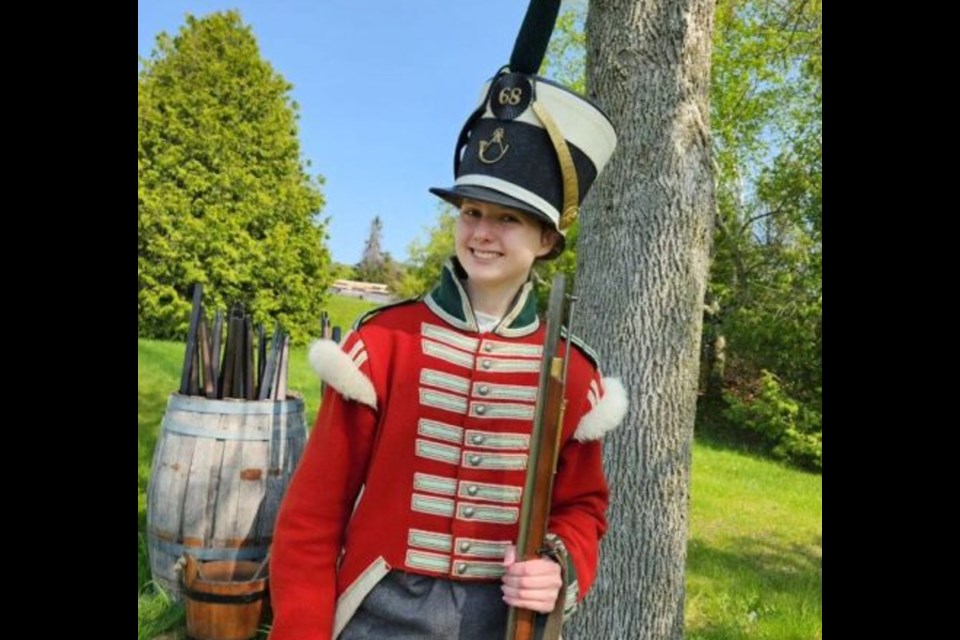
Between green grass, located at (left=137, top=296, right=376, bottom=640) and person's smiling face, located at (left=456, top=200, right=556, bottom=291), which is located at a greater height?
person's smiling face, located at (left=456, top=200, right=556, bottom=291)

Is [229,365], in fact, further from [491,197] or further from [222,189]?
[222,189]

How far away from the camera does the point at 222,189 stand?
1636 centimetres

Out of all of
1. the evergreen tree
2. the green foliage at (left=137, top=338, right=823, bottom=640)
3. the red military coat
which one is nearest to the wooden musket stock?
the red military coat

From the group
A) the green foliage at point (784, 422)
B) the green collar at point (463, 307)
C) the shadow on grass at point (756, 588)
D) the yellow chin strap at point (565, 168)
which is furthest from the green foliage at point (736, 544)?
the yellow chin strap at point (565, 168)

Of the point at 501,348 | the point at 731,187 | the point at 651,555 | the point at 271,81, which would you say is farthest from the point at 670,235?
the point at 271,81

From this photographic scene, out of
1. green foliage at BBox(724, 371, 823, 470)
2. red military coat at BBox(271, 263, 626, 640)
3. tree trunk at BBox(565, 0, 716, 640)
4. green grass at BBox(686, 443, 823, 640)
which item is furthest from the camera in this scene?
green foliage at BBox(724, 371, 823, 470)

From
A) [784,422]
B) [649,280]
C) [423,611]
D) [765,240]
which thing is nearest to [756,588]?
[649,280]

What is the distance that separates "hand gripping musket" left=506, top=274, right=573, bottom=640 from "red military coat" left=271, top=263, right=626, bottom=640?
4.7 inches

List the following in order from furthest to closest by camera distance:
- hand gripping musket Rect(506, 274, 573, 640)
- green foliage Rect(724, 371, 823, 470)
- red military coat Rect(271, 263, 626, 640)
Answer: green foliage Rect(724, 371, 823, 470) → red military coat Rect(271, 263, 626, 640) → hand gripping musket Rect(506, 274, 573, 640)

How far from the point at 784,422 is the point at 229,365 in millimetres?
11308

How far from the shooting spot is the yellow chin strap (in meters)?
1.79

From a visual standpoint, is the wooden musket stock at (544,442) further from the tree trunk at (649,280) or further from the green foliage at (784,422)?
the green foliage at (784,422)

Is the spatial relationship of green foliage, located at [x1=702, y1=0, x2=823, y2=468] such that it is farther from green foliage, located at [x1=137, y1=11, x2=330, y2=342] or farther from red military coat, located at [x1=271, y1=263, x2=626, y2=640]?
red military coat, located at [x1=271, y1=263, x2=626, y2=640]
